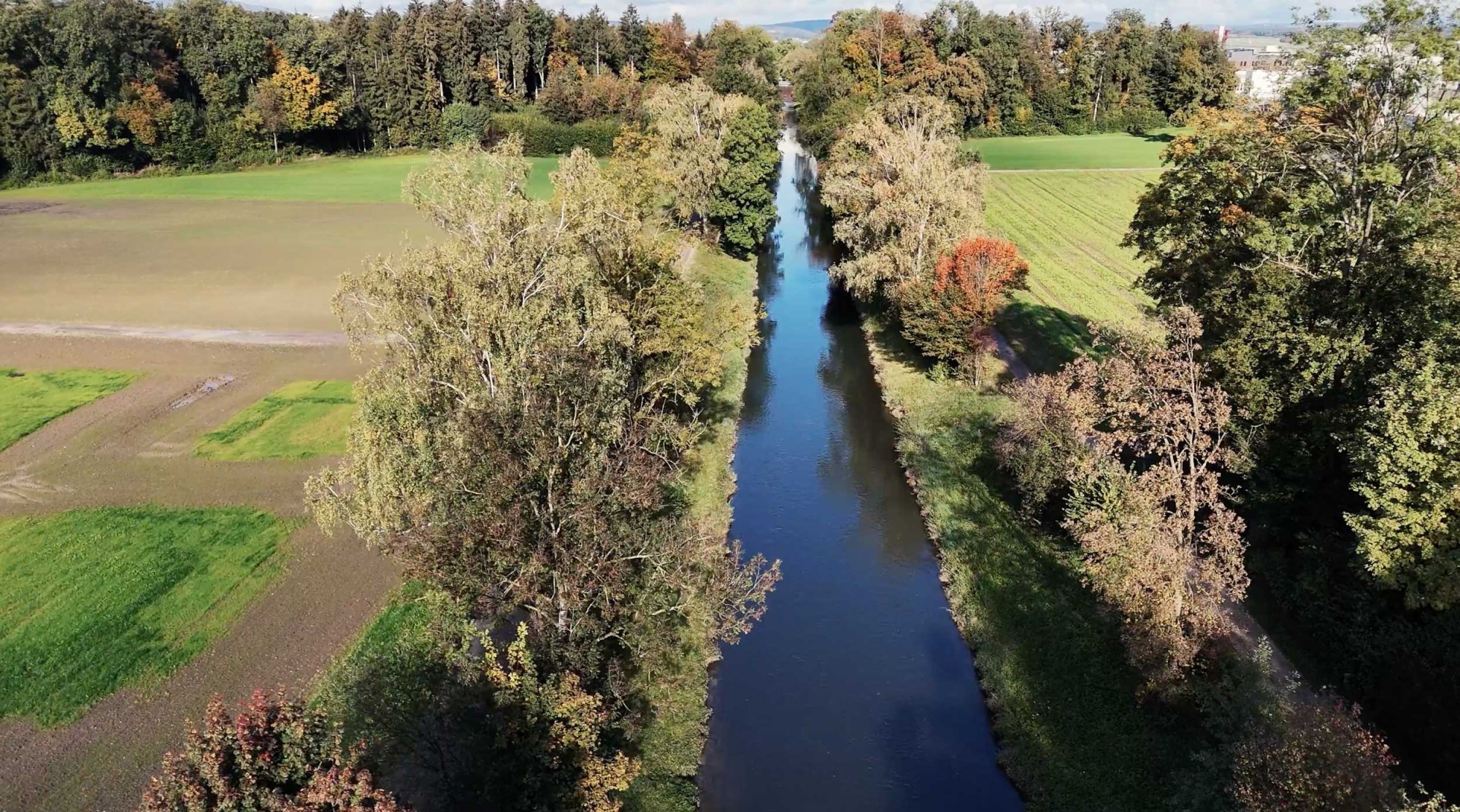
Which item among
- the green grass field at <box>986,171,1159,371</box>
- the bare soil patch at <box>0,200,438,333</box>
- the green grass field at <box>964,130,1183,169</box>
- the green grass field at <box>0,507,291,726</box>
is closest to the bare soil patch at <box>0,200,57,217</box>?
the bare soil patch at <box>0,200,438,333</box>

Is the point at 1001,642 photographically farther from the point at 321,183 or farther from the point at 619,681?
the point at 321,183

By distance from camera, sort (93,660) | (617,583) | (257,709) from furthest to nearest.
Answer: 1. (93,660)
2. (617,583)
3. (257,709)

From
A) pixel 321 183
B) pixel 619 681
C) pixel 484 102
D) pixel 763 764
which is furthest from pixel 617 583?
pixel 484 102

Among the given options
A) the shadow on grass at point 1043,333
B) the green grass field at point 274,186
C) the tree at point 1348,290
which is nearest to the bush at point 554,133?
the green grass field at point 274,186

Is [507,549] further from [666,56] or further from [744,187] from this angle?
[666,56]

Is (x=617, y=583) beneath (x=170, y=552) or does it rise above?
above

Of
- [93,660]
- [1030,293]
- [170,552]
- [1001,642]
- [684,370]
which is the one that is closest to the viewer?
[93,660]

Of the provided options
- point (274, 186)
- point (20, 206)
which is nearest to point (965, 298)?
point (274, 186)
